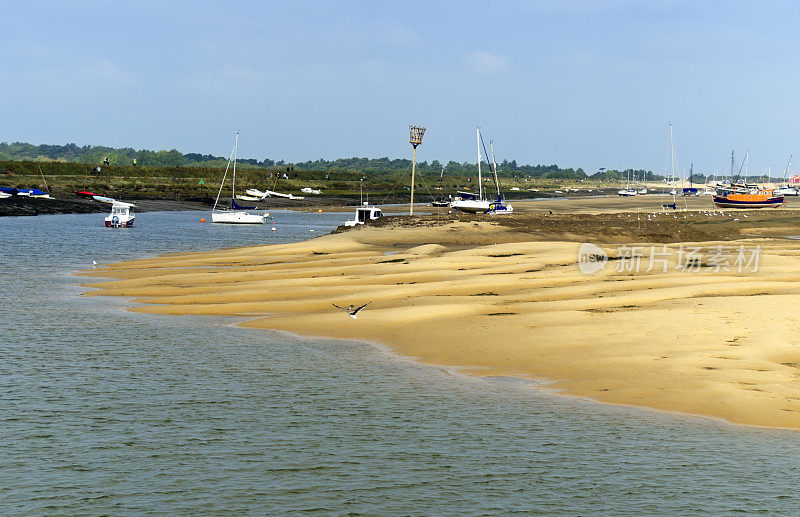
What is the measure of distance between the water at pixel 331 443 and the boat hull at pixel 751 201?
349ft

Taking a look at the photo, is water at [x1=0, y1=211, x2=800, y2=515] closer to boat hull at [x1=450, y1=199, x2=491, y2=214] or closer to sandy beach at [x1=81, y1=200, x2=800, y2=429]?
sandy beach at [x1=81, y1=200, x2=800, y2=429]

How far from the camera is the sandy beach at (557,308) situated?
58.9 ft

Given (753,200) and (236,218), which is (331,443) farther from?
(753,200)

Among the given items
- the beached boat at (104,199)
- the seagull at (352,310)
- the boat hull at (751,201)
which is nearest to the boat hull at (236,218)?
the beached boat at (104,199)

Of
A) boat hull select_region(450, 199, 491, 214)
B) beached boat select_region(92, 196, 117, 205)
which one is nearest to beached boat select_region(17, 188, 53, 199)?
beached boat select_region(92, 196, 117, 205)

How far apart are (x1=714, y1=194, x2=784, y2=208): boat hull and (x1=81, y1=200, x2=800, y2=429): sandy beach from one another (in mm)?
73123

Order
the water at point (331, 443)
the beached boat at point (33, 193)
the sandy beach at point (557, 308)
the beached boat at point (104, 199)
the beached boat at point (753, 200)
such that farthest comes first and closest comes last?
the beached boat at point (104, 199) → the beached boat at point (33, 193) → the beached boat at point (753, 200) → the sandy beach at point (557, 308) → the water at point (331, 443)

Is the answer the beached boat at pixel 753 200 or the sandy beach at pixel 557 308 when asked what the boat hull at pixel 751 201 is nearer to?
the beached boat at pixel 753 200

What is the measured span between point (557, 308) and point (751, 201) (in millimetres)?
100879

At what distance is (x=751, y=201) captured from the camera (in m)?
116

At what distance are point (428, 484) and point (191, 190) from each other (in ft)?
538

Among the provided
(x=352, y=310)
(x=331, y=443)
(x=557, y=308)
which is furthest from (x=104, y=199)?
(x=331, y=443)

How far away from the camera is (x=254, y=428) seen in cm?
1506

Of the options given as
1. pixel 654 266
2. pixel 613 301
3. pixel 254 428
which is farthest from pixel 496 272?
pixel 254 428
